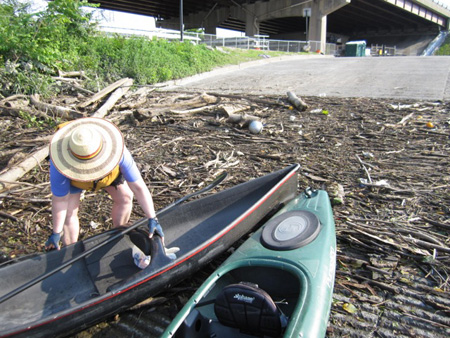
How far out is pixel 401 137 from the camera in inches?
284

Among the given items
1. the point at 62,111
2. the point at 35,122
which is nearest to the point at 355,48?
the point at 62,111

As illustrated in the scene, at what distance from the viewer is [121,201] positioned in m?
3.97

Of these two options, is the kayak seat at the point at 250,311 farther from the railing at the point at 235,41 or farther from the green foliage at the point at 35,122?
the railing at the point at 235,41

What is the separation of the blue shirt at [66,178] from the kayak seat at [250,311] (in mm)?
1495

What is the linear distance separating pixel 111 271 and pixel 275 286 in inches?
72.0

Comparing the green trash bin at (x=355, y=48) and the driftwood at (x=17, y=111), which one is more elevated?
the green trash bin at (x=355, y=48)

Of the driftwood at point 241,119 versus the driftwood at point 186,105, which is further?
the driftwood at point 186,105

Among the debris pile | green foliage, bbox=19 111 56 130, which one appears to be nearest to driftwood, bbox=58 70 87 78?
the debris pile

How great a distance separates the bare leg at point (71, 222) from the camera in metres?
3.61

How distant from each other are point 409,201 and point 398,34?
65.3 m

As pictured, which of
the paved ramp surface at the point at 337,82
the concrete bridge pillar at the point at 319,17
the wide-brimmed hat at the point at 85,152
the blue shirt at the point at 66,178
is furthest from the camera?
the concrete bridge pillar at the point at 319,17

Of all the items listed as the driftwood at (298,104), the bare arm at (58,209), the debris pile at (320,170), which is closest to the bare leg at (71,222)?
the bare arm at (58,209)

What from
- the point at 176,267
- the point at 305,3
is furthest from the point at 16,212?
the point at 305,3

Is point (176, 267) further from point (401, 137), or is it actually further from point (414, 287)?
point (401, 137)
